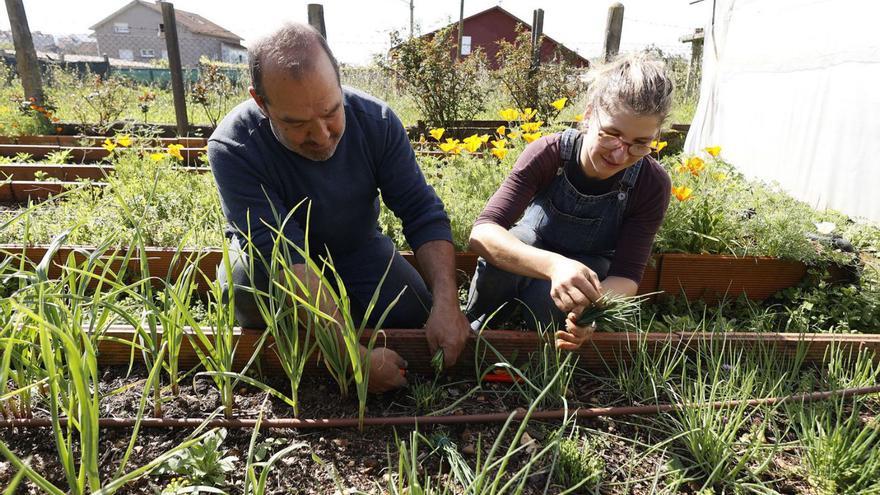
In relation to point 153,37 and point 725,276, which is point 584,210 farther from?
point 153,37

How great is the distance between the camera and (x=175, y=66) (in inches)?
224

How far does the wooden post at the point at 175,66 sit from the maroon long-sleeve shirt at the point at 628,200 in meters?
5.04

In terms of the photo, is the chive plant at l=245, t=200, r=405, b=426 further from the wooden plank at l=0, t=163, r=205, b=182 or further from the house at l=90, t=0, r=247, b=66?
the house at l=90, t=0, r=247, b=66

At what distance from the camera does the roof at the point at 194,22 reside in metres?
38.2

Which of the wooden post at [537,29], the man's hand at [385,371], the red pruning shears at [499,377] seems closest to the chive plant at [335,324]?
the man's hand at [385,371]

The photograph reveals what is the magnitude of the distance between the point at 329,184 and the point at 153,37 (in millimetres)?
47657

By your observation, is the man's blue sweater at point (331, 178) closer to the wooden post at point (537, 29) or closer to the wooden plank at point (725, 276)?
the wooden plank at point (725, 276)

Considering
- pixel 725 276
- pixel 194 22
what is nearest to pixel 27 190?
pixel 725 276

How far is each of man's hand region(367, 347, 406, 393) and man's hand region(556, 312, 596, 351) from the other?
44cm

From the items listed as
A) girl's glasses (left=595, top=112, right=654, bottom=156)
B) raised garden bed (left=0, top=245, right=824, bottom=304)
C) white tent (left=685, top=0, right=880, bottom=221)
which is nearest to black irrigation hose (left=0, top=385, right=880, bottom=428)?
girl's glasses (left=595, top=112, right=654, bottom=156)

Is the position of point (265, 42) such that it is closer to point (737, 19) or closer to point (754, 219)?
point (754, 219)

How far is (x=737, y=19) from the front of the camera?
453 cm

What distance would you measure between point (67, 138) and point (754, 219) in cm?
593

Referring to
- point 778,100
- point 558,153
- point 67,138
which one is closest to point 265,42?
point 558,153
